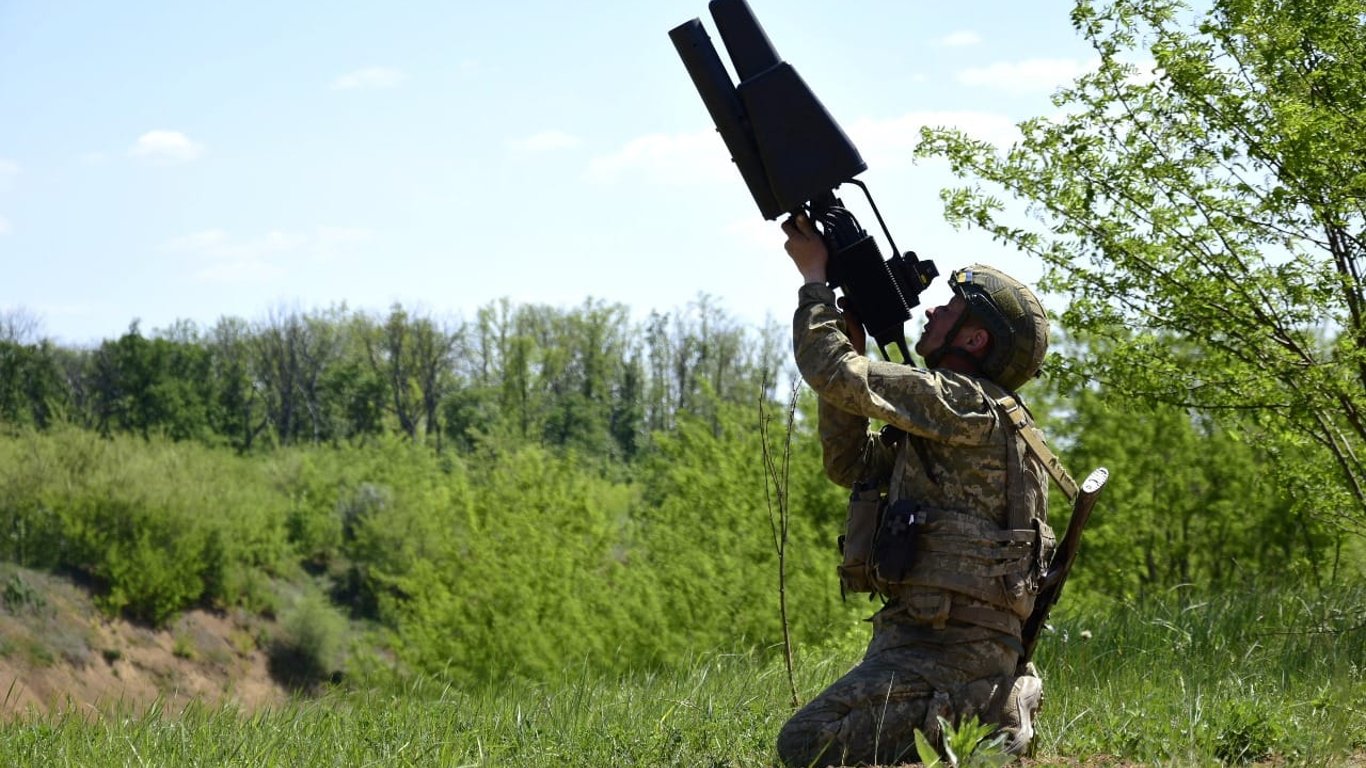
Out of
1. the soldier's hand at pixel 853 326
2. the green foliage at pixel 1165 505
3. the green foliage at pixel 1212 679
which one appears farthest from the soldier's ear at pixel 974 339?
the green foliage at pixel 1165 505

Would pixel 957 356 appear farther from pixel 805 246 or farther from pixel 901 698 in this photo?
pixel 901 698

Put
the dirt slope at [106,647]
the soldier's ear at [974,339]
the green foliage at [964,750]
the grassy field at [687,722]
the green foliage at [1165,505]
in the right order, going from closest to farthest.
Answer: the green foliage at [964,750] < the grassy field at [687,722] < the soldier's ear at [974,339] < the green foliage at [1165,505] < the dirt slope at [106,647]

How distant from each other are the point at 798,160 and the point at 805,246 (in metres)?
0.29

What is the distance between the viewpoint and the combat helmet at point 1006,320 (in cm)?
455

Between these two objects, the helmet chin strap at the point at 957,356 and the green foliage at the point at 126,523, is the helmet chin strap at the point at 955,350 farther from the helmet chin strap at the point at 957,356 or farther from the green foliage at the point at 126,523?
the green foliage at the point at 126,523

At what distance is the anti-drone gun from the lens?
182 inches

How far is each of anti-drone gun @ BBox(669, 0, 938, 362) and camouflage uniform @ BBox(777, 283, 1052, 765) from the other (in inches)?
8.2

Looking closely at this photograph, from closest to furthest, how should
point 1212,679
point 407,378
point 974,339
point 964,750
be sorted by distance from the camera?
point 964,750, point 974,339, point 1212,679, point 407,378

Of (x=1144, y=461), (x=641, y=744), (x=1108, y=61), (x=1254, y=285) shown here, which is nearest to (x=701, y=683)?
(x=641, y=744)

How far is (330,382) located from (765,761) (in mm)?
64152

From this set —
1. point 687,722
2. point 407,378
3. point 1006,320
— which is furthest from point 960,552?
point 407,378

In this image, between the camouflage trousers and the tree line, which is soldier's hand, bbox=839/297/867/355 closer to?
the camouflage trousers

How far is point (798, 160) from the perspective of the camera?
4656 mm

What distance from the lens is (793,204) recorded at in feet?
15.3
